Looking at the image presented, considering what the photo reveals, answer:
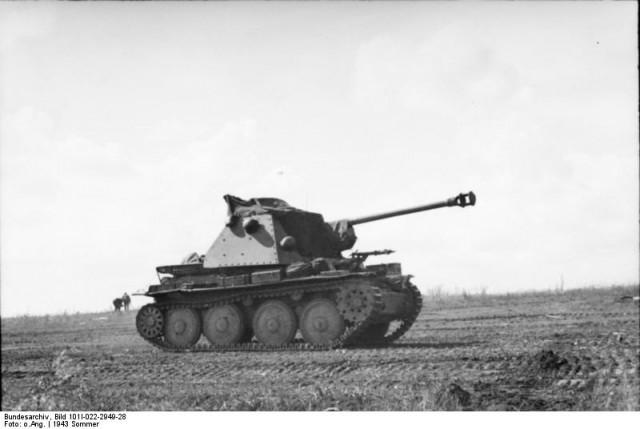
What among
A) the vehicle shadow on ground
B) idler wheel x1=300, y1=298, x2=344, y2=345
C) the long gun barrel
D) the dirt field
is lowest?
the vehicle shadow on ground

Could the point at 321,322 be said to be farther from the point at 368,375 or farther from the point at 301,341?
the point at 368,375

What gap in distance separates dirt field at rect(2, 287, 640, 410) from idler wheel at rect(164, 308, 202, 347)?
77cm

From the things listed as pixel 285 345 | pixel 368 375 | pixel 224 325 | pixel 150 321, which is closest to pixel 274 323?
pixel 285 345

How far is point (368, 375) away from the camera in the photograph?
898cm

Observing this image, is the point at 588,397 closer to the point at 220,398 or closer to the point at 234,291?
the point at 220,398

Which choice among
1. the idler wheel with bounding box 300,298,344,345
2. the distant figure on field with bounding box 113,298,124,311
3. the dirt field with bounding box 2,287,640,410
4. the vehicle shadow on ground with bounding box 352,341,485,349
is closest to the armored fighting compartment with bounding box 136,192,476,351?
the idler wheel with bounding box 300,298,344,345

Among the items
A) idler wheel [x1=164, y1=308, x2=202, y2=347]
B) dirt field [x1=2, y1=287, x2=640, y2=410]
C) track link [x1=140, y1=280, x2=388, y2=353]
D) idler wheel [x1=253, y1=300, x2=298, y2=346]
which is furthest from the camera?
idler wheel [x1=164, y1=308, x2=202, y2=347]

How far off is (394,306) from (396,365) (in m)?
4.34

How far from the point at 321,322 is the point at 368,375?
4.62m

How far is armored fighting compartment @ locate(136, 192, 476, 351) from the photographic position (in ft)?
44.0

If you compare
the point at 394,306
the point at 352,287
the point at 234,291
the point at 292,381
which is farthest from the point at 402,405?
the point at 234,291

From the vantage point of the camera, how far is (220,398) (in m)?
7.41

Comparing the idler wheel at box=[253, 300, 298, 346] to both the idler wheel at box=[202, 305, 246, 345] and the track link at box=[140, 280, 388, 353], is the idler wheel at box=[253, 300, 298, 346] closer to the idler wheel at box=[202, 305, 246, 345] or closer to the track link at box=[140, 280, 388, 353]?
the track link at box=[140, 280, 388, 353]

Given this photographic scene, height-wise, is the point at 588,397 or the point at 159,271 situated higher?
the point at 159,271
